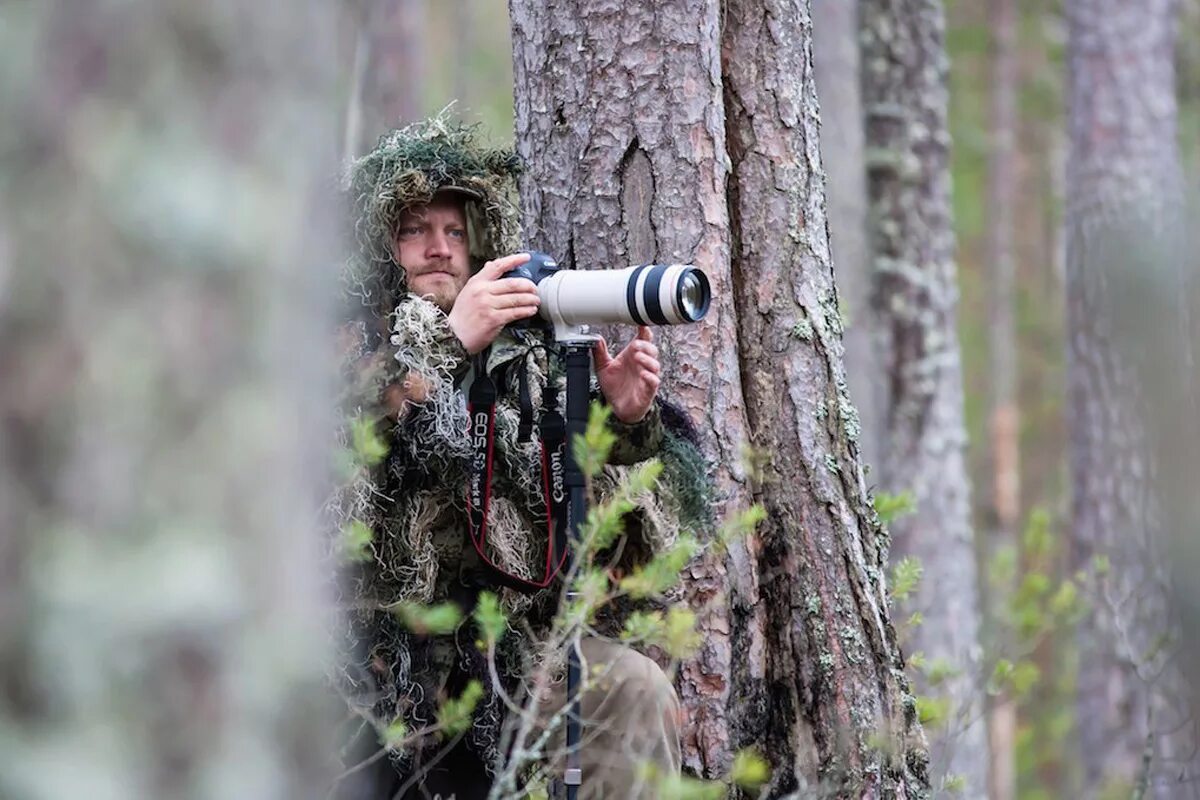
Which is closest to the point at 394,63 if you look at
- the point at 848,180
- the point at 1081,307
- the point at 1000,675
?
the point at 848,180

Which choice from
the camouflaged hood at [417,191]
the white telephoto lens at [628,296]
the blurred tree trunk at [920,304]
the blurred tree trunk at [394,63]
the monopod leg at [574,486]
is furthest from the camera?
the blurred tree trunk at [394,63]

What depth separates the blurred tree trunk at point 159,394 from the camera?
100 cm

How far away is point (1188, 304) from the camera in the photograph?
2.76 metres

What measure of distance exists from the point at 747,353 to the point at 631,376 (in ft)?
1.34

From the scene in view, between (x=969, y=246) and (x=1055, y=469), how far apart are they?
405cm

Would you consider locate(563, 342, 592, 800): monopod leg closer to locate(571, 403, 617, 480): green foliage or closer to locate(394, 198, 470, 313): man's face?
locate(571, 403, 617, 480): green foliage

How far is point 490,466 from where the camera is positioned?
3.11 metres

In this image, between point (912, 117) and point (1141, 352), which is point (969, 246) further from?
point (1141, 352)

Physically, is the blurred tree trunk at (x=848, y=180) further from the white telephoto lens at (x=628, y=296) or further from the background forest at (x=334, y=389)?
the white telephoto lens at (x=628, y=296)

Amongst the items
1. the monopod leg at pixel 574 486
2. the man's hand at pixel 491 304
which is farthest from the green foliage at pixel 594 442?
the man's hand at pixel 491 304

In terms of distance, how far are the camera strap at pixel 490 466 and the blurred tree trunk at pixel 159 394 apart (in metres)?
1.96

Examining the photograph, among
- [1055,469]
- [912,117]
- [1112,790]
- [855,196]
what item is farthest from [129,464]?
[1055,469]

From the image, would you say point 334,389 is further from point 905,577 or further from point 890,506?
point 890,506

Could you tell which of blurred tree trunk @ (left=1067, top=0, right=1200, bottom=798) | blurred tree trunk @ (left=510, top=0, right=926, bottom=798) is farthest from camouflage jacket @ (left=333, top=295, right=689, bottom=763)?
blurred tree trunk @ (left=1067, top=0, right=1200, bottom=798)
